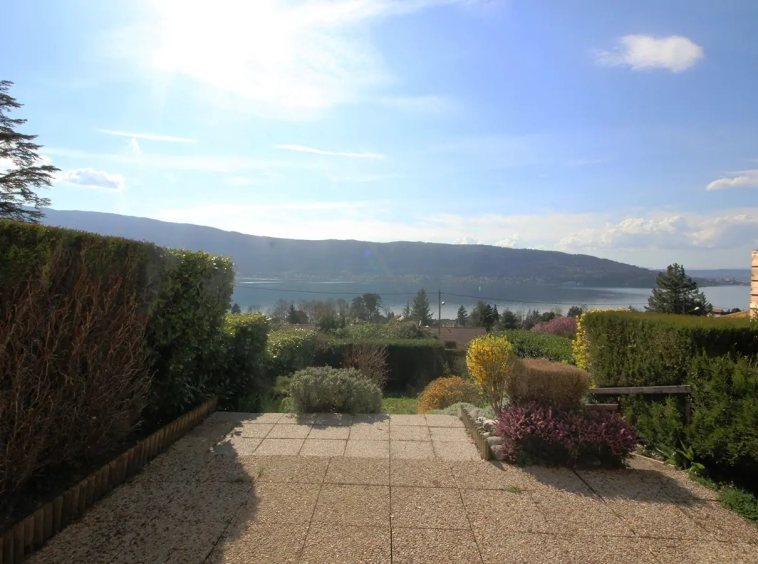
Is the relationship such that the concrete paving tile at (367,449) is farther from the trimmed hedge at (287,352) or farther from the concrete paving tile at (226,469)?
the trimmed hedge at (287,352)

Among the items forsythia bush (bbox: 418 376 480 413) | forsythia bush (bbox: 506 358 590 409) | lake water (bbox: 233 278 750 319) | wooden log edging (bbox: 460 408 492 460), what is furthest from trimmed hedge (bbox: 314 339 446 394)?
lake water (bbox: 233 278 750 319)

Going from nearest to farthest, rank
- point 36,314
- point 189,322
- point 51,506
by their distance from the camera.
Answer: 1. point 51,506
2. point 36,314
3. point 189,322

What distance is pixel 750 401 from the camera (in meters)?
3.71

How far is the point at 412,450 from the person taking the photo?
16.0 feet

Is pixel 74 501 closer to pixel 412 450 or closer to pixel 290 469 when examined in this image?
pixel 290 469

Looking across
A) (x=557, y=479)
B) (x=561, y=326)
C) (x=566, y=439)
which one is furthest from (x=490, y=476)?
(x=561, y=326)

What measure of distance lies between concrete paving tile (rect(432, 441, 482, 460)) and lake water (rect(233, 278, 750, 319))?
25580 mm

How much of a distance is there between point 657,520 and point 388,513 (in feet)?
6.20

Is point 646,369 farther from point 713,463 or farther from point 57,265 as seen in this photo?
point 57,265

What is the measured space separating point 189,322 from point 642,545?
4.92m

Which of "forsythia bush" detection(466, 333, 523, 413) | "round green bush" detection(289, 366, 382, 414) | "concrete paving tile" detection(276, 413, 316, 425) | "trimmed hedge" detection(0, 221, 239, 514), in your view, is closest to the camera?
"trimmed hedge" detection(0, 221, 239, 514)

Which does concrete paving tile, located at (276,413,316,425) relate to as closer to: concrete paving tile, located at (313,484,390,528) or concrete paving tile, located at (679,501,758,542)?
concrete paving tile, located at (313,484,390,528)

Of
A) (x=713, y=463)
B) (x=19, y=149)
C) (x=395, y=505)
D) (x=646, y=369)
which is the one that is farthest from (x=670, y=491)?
(x=19, y=149)

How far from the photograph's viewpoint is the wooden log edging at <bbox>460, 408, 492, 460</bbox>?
182 inches
